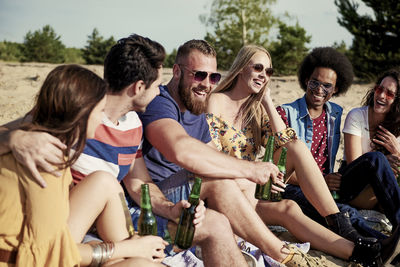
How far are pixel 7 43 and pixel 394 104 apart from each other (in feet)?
92.4

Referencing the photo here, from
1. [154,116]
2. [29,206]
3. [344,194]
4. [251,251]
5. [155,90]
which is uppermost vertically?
[155,90]

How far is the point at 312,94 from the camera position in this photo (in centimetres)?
476

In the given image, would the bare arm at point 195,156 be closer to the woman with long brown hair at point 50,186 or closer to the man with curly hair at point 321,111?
the woman with long brown hair at point 50,186

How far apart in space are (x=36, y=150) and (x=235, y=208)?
1.61 m

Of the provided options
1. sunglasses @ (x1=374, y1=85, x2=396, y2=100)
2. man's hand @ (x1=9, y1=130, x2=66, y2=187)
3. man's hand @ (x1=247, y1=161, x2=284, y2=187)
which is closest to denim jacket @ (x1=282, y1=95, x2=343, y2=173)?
sunglasses @ (x1=374, y1=85, x2=396, y2=100)

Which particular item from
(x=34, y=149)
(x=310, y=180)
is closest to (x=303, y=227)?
(x=310, y=180)

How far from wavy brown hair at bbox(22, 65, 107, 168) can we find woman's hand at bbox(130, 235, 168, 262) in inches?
25.5

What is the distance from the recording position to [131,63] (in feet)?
8.96

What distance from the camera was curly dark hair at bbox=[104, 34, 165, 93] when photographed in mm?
2732

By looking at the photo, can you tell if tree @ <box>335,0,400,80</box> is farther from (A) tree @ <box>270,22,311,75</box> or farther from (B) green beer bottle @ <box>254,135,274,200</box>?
(B) green beer bottle @ <box>254,135,274,200</box>

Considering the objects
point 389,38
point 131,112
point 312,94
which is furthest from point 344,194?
point 389,38

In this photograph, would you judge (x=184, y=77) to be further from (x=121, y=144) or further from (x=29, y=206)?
(x=29, y=206)

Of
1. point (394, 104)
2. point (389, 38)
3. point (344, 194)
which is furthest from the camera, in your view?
point (389, 38)

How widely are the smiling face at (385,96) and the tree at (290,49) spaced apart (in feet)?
52.0
